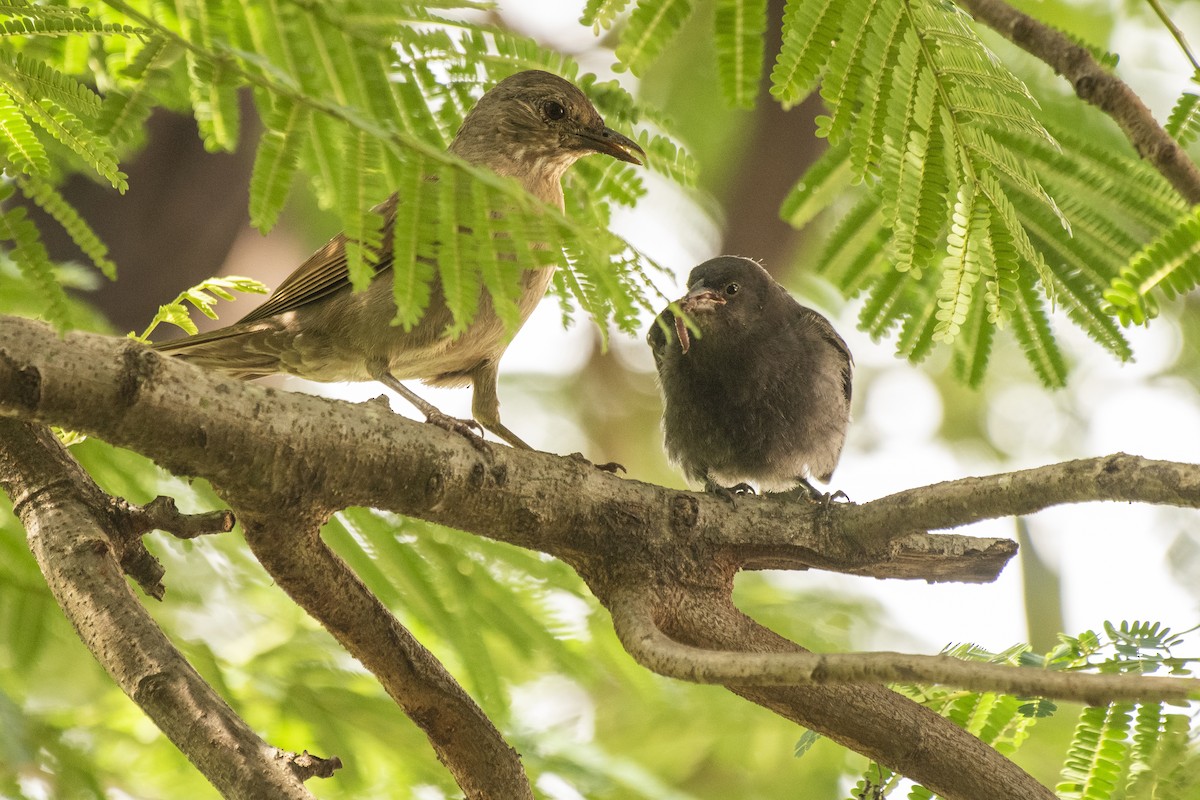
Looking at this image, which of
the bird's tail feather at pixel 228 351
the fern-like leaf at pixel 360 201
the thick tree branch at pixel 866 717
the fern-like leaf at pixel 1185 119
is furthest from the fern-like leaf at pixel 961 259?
the bird's tail feather at pixel 228 351

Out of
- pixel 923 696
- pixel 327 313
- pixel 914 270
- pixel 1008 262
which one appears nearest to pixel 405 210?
pixel 914 270

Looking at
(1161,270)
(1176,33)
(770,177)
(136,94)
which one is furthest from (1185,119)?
(770,177)

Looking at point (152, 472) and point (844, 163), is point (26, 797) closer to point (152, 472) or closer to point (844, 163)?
point (152, 472)

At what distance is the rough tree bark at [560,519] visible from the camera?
2.73 m

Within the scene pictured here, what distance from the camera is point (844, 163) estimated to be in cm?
426

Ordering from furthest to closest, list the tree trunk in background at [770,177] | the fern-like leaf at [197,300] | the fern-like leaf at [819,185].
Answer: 1. the tree trunk in background at [770,177]
2. the fern-like leaf at [819,185]
3. the fern-like leaf at [197,300]

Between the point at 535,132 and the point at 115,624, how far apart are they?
2.68m

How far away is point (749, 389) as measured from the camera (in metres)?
5.16

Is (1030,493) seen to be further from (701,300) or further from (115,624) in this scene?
(115,624)

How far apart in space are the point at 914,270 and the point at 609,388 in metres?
6.96

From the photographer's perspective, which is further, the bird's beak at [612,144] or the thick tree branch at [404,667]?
the bird's beak at [612,144]

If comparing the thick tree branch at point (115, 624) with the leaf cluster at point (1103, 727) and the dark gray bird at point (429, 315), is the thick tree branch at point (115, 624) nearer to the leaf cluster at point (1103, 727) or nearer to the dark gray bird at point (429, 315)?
the dark gray bird at point (429, 315)

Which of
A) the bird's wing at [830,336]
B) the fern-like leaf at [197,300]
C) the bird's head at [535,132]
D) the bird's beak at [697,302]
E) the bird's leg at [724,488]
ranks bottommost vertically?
the fern-like leaf at [197,300]

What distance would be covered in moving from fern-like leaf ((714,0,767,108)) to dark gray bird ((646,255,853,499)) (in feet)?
5.67
